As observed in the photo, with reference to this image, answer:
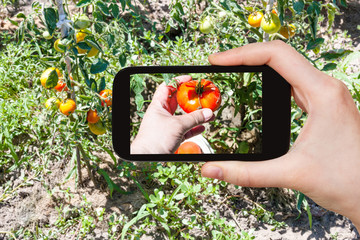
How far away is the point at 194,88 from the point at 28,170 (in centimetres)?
109

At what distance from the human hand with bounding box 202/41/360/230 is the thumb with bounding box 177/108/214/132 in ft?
1.21

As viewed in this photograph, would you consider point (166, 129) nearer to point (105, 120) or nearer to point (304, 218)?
point (105, 120)

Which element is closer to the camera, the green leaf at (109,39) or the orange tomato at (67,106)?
the green leaf at (109,39)

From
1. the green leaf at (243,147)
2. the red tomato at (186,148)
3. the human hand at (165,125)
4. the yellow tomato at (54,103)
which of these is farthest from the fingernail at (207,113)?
the yellow tomato at (54,103)

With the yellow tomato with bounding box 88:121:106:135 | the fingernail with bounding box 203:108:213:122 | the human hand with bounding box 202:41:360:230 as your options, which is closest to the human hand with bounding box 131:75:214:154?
the fingernail with bounding box 203:108:213:122

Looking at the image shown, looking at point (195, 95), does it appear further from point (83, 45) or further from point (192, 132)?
point (83, 45)

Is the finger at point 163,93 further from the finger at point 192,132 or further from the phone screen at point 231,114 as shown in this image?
the finger at point 192,132

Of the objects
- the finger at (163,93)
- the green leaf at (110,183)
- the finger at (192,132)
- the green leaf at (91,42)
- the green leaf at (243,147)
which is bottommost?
the green leaf at (110,183)

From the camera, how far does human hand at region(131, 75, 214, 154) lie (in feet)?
4.51

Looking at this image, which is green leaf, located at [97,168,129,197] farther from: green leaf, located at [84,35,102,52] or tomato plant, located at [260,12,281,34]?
tomato plant, located at [260,12,281,34]

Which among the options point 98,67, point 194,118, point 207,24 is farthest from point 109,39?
point 207,24

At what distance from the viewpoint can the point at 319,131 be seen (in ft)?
3.60

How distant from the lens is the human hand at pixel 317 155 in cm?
110

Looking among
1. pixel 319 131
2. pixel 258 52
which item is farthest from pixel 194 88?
pixel 319 131
